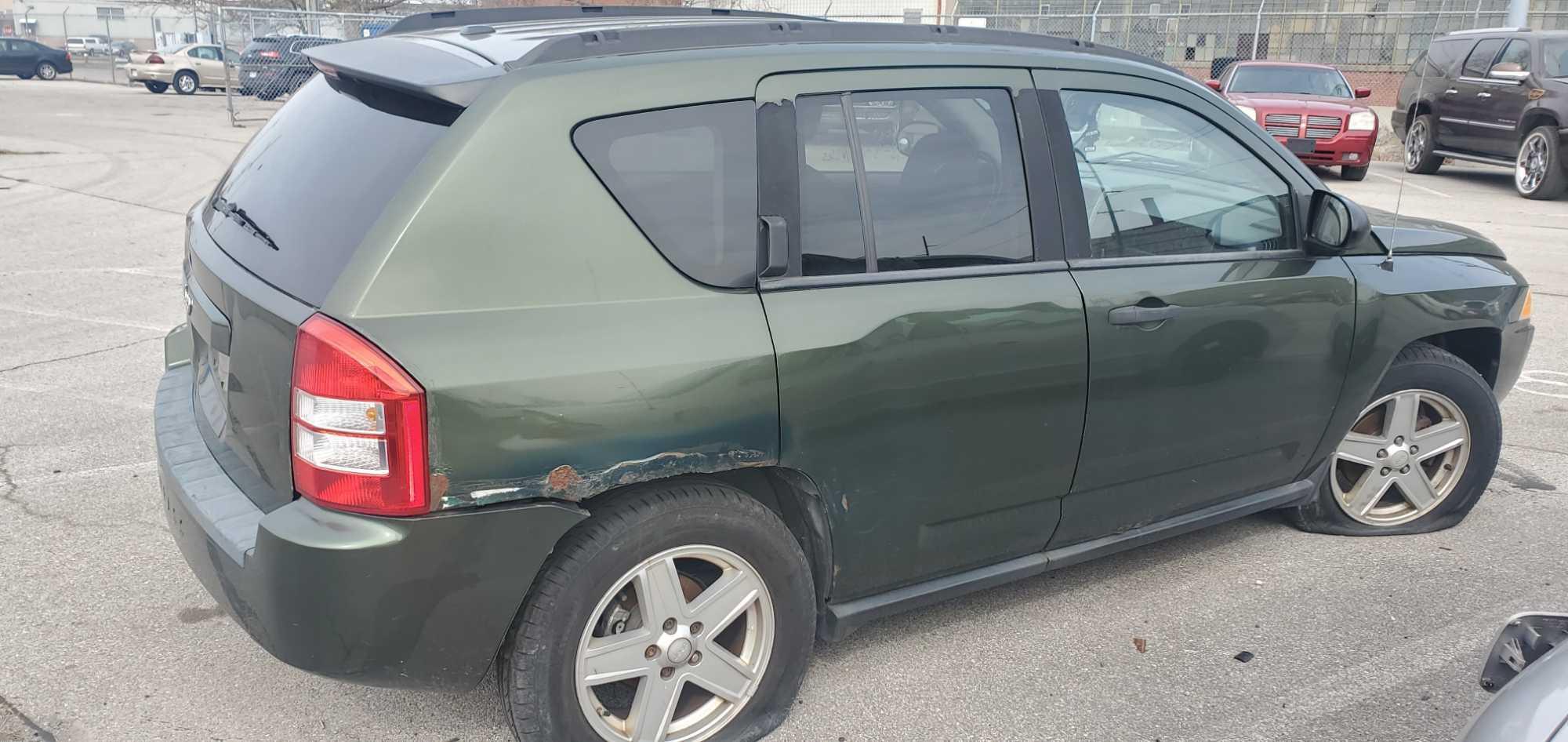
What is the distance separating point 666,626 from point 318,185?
1322 millimetres

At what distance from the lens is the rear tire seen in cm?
1603

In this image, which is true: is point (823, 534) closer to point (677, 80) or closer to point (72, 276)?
point (677, 80)

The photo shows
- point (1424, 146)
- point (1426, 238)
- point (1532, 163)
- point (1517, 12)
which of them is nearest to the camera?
point (1426, 238)

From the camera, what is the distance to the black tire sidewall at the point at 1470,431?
13.4ft

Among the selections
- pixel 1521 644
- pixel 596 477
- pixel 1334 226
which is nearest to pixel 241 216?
pixel 596 477

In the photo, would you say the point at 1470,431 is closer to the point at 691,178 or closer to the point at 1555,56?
the point at 691,178

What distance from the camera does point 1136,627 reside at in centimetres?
363

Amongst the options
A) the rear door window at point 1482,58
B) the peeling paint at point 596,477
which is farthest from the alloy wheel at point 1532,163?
the peeling paint at point 596,477

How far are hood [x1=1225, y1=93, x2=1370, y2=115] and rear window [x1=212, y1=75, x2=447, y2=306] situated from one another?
45.7 feet

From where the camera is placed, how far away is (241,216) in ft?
9.76

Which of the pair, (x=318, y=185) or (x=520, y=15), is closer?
(x=318, y=185)

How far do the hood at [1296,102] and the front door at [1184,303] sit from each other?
12.2 meters

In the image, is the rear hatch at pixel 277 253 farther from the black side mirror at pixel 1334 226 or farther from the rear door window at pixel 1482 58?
the rear door window at pixel 1482 58

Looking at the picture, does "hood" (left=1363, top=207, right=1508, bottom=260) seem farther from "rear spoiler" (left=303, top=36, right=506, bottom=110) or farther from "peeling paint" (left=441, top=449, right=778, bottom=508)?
"rear spoiler" (left=303, top=36, right=506, bottom=110)
